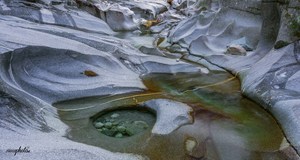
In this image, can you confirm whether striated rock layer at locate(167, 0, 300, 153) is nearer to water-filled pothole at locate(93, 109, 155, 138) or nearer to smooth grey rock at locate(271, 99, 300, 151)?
smooth grey rock at locate(271, 99, 300, 151)

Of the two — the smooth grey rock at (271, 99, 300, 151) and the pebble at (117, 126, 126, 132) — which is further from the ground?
the smooth grey rock at (271, 99, 300, 151)

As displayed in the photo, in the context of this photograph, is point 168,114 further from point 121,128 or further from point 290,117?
point 290,117

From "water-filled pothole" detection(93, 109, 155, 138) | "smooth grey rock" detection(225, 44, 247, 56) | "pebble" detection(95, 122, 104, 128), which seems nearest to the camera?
"water-filled pothole" detection(93, 109, 155, 138)

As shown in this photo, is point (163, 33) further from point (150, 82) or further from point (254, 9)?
point (150, 82)

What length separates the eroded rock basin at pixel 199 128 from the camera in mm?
3508

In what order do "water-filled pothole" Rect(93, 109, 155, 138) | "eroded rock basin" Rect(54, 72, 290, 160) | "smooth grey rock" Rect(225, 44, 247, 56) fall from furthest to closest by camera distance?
"smooth grey rock" Rect(225, 44, 247, 56) → "water-filled pothole" Rect(93, 109, 155, 138) → "eroded rock basin" Rect(54, 72, 290, 160)

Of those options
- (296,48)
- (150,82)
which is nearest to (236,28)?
(296,48)

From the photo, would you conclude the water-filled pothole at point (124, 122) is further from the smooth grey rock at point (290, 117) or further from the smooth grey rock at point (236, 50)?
the smooth grey rock at point (236, 50)

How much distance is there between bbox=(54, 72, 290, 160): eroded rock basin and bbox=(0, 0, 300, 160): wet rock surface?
0.01 metres

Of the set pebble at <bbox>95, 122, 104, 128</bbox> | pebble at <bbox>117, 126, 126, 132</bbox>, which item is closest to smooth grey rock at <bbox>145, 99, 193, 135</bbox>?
pebble at <bbox>117, 126, 126, 132</bbox>

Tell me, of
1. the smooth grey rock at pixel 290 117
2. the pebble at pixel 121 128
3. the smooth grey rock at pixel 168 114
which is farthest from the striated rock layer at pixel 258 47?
the pebble at pixel 121 128

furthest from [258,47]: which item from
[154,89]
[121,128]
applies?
[121,128]

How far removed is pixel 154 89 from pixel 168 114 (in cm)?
124

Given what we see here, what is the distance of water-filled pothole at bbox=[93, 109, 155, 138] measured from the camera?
12.8 feet
